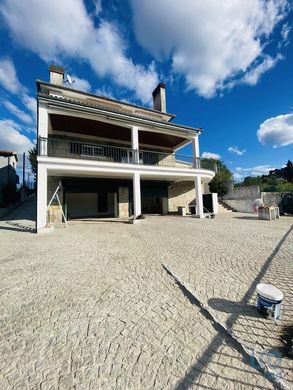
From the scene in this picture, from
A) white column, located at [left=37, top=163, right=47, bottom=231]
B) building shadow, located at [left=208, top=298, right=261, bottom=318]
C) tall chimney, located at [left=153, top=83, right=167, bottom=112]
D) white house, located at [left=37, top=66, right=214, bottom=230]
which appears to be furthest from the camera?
tall chimney, located at [left=153, top=83, right=167, bottom=112]

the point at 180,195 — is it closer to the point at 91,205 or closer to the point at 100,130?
the point at 91,205

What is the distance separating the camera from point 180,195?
58.2 feet

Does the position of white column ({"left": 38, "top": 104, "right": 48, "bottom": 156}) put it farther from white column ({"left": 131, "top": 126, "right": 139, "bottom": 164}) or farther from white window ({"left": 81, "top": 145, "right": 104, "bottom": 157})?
white column ({"left": 131, "top": 126, "right": 139, "bottom": 164})

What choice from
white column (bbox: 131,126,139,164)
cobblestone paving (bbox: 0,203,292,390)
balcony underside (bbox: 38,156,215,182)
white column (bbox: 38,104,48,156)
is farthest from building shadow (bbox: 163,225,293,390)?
white column (bbox: 131,126,139,164)

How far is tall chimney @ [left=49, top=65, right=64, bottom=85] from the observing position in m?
14.4

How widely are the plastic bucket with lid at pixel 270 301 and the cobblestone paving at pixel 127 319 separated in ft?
0.39

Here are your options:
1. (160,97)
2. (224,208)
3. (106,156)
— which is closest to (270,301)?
(106,156)

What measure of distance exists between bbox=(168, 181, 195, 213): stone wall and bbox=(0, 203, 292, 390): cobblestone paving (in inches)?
466

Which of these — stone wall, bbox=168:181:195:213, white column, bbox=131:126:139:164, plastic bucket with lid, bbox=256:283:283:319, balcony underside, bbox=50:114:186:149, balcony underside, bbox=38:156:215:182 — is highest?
balcony underside, bbox=50:114:186:149

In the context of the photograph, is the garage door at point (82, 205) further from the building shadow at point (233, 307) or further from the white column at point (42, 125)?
the building shadow at point (233, 307)

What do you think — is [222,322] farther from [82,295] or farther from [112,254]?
[112,254]

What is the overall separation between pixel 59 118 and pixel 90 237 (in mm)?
7913

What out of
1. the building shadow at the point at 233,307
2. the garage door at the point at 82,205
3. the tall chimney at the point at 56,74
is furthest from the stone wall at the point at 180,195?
the building shadow at the point at 233,307

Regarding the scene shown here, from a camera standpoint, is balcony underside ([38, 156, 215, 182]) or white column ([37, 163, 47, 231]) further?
balcony underside ([38, 156, 215, 182])
